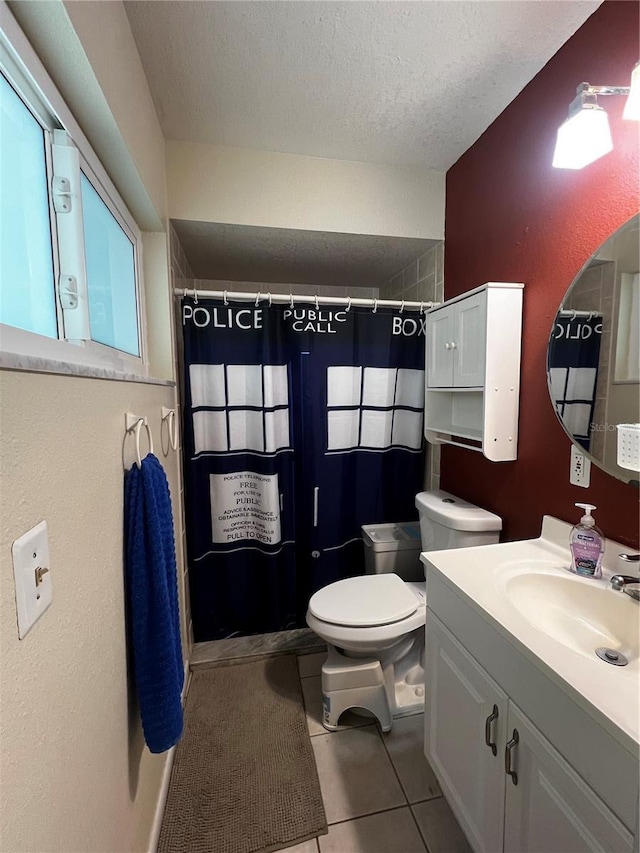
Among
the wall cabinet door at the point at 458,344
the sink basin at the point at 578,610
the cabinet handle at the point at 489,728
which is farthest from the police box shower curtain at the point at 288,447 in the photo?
the cabinet handle at the point at 489,728

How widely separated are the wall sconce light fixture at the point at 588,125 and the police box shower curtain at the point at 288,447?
0.98 metres

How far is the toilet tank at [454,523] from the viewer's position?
4.74ft

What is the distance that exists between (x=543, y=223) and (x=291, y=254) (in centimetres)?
122

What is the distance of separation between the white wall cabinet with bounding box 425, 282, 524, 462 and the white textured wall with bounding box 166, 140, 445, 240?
0.56 meters

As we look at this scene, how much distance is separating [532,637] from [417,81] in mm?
1713

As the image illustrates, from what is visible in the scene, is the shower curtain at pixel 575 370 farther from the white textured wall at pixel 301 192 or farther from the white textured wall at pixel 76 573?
the white textured wall at pixel 76 573

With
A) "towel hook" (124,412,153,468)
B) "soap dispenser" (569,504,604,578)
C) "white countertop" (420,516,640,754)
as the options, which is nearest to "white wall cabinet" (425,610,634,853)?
"white countertop" (420,516,640,754)

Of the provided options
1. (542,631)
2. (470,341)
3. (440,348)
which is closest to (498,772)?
(542,631)

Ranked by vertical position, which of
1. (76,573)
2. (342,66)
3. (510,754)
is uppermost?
(342,66)

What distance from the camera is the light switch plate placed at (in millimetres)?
443

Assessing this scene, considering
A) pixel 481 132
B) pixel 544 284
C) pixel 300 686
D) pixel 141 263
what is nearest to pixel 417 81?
pixel 481 132

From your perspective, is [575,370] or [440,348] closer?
[575,370]

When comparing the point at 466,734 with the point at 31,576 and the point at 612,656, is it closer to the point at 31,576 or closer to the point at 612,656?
the point at 612,656

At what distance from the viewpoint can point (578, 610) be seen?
98cm
